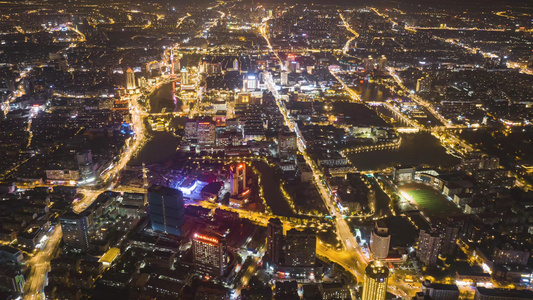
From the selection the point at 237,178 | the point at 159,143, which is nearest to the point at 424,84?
the point at 159,143

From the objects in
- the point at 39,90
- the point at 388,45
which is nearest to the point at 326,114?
the point at 39,90

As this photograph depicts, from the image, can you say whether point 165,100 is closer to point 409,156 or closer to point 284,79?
point 284,79

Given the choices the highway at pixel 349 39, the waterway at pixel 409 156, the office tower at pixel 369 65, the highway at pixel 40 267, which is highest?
the highway at pixel 349 39

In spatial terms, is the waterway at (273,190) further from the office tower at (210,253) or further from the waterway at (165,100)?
the waterway at (165,100)

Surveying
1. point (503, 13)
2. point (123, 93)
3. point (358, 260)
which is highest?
point (503, 13)

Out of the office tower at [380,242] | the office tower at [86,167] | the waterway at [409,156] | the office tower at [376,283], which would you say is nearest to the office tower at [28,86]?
the office tower at [86,167]

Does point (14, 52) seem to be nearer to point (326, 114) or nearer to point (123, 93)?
point (123, 93)

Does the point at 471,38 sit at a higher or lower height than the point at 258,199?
higher

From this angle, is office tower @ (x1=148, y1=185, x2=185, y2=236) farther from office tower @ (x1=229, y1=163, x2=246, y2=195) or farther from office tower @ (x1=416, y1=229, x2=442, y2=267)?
office tower @ (x1=416, y1=229, x2=442, y2=267)
